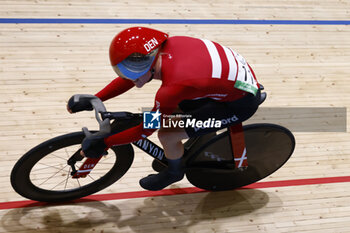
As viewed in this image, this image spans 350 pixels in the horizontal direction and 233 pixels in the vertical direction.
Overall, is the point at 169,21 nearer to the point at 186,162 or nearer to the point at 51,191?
the point at 186,162

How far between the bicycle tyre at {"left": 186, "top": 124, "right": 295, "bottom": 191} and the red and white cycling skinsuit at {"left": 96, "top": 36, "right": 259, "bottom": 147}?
50cm

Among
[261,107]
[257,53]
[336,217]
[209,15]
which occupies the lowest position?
[336,217]

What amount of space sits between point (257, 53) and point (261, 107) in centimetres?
85

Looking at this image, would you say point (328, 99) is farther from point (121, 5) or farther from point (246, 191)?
point (121, 5)

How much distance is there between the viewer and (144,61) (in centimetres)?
246

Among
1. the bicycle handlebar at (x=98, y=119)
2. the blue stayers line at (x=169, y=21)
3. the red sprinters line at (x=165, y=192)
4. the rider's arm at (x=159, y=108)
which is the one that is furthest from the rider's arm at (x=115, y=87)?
the blue stayers line at (x=169, y=21)

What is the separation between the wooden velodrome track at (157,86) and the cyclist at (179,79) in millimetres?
707

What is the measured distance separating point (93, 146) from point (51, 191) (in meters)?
0.84

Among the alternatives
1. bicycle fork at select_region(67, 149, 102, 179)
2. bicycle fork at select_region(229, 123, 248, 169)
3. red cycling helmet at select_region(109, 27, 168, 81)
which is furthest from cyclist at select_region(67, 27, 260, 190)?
bicycle fork at select_region(67, 149, 102, 179)

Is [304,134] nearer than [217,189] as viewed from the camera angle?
No

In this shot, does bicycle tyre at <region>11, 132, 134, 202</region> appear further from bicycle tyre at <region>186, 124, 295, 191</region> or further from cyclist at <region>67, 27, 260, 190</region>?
bicycle tyre at <region>186, 124, 295, 191</region>

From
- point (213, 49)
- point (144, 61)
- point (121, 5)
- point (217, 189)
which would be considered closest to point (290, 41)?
point (121, 5)

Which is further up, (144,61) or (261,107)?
(144,61)

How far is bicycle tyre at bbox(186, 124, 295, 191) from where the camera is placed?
3.14m
